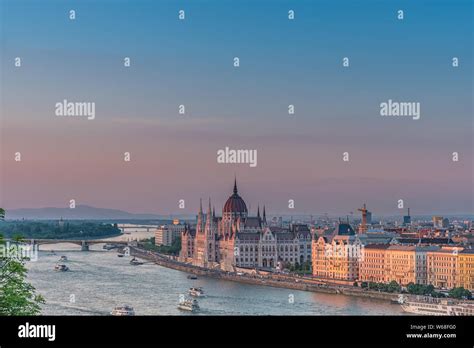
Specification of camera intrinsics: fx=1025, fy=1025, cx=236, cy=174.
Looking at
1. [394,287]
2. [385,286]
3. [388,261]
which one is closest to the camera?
[394,287]

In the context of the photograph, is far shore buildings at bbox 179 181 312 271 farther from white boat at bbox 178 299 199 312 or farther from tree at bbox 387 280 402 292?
white boat at bbox 178 299 199 312

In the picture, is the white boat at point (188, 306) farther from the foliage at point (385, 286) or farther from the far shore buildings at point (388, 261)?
the far shore buildings at point (388, 261)

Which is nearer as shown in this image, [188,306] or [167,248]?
[188,306]

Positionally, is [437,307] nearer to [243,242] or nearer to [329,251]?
[329,251]

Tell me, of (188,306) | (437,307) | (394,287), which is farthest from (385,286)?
(188,306)

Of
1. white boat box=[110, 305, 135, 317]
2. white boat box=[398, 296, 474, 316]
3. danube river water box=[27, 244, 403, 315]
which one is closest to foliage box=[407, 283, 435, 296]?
danube river water box=[27, 244, 403, 315]
